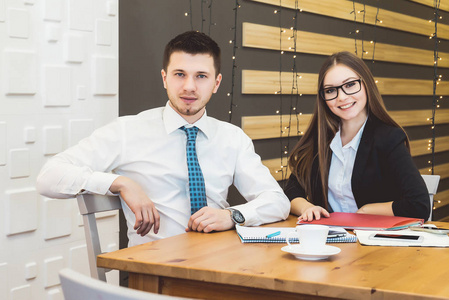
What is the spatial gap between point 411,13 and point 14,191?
4.45 metres

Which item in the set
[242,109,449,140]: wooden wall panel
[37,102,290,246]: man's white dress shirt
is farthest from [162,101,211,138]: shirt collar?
[242,109,449,140]: wooden wall panel

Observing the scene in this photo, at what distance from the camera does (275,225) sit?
79.7 inches

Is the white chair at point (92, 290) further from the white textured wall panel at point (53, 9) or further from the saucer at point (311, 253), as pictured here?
the white textured wall panel at point (53, 9)

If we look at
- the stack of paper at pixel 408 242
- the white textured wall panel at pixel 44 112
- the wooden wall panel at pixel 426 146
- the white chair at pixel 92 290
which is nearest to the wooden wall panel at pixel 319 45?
the wooden wall panel at pixel 426 146

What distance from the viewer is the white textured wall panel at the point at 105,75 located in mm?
2811

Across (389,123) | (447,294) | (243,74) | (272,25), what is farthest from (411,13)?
(447,294)

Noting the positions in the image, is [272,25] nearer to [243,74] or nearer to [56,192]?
[243,74]

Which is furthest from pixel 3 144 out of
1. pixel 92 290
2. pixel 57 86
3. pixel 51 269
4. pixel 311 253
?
pixel 92 290

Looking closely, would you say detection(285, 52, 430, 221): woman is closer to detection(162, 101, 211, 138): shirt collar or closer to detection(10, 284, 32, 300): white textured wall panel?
detection(162, 101, 211, 138): shirt collar

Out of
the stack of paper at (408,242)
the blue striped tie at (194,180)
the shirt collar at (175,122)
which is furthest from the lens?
the shirt collar at (175,122)

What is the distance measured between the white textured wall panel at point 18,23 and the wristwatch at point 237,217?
1172 mm

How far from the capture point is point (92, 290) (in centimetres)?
85

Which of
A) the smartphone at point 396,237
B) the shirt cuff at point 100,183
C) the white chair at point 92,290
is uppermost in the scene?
the shirt cuff at point 100,183

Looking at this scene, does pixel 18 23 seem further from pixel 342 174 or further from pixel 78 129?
pixel 342 174
